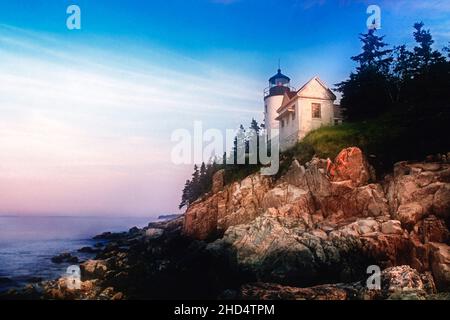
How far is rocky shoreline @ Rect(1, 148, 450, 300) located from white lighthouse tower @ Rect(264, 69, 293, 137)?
947 cm

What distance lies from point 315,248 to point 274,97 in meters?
16.9

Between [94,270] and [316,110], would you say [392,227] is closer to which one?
[316,110]

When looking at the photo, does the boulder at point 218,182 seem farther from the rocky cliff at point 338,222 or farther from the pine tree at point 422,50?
the pine tree at point 422,50

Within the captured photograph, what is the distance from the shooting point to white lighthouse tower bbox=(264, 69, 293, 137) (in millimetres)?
29641

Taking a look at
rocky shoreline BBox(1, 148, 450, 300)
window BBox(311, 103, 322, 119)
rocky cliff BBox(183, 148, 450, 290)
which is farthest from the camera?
window BBox(311, 103, 322, 119)

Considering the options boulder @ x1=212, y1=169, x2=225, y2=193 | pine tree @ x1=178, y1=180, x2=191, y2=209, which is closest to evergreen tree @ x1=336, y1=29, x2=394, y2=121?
boulder @ x1=212, y1=169, x2=225, y2=193

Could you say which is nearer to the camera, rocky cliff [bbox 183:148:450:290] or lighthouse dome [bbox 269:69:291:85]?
rocky cliff [bbox 183:148:450:290]

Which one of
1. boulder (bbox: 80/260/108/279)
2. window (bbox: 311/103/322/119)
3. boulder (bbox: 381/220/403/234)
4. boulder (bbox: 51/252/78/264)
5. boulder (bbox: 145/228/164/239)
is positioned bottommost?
boulder (bbox: 51/252/78/264)

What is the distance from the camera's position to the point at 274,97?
29.9 meters

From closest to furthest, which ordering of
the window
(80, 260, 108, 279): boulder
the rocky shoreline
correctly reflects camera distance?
the rocky shoreline
(80, 260, 108, 279): boulder
the window

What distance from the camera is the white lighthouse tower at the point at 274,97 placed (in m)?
29.6

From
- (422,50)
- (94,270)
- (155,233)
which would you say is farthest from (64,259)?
(422,50)

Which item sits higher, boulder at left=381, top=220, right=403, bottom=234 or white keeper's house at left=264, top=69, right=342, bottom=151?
white keeper's house at left=264, top=69, right=342, bottom=151

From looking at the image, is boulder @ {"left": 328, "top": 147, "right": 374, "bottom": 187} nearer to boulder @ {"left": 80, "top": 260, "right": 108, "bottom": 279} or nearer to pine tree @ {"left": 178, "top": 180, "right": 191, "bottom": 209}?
boulder @ {"left": 80, "top": 260, "right": 108, "bottom": 279}
